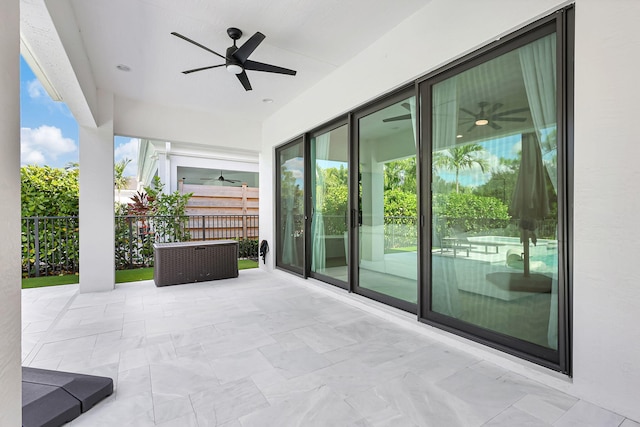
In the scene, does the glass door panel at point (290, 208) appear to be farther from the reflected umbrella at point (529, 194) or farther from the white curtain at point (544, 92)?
the white curtain at point (544, 92)

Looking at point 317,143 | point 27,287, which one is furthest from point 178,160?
point 317,143

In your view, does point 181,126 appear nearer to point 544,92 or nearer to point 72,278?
point 72,278

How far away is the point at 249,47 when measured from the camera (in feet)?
9.76

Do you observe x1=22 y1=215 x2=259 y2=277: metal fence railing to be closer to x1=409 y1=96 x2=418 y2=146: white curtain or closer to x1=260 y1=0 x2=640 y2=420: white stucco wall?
x1=409 y1=96 x2=418 y2=146: white curtain

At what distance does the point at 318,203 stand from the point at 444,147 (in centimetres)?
228

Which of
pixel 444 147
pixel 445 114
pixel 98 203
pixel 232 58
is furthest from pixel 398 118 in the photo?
pixel 98 203

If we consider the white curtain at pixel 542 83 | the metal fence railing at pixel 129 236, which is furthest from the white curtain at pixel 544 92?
the metal fence railing at pixel 129 236

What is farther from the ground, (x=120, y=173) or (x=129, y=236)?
(x=120, y=173)

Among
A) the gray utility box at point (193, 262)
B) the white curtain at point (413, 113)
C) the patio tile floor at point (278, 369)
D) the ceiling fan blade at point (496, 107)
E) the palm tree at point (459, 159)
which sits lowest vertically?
the patio tile floor at point (278, 369)

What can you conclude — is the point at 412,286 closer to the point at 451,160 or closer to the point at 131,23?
the point at 451,160

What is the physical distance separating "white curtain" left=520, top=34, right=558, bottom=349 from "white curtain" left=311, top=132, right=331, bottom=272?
264 centimetres

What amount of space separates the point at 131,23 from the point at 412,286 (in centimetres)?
372

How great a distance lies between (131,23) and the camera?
3.01 metres

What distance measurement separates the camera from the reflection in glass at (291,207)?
16.8 ft
